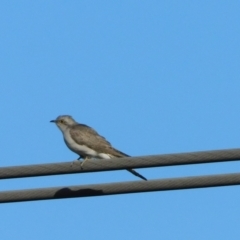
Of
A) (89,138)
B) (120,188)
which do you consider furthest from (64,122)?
(120,188)

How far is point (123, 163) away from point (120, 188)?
30cm

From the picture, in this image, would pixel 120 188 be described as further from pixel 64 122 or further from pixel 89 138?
pixel 64 122

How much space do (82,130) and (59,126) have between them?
109cm

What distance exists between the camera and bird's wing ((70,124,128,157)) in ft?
56.6

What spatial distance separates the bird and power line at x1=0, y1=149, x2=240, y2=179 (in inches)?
190

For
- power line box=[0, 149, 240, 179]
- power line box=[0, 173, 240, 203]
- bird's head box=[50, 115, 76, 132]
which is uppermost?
bird's head box=[50, 115, 76, 132]

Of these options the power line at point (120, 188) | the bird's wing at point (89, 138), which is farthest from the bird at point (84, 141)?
the power line at point (120, 188)

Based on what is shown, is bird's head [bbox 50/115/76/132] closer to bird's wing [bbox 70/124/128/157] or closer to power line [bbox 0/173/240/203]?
bird's wing [bbox 70/124/128/157]

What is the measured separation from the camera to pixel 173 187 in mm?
11367

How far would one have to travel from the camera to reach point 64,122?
19.5m

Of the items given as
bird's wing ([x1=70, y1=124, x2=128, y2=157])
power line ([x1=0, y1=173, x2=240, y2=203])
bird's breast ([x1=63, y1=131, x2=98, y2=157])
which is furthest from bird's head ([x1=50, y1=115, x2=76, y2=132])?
power line ([x1=0, y1=173, x2=240, y2=203])

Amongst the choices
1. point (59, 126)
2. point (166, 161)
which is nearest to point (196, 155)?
point (166, 161)

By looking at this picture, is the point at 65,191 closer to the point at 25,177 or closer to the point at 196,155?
the point at 25,177

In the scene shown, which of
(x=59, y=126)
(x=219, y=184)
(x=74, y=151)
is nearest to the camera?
(x=219, y=184)
